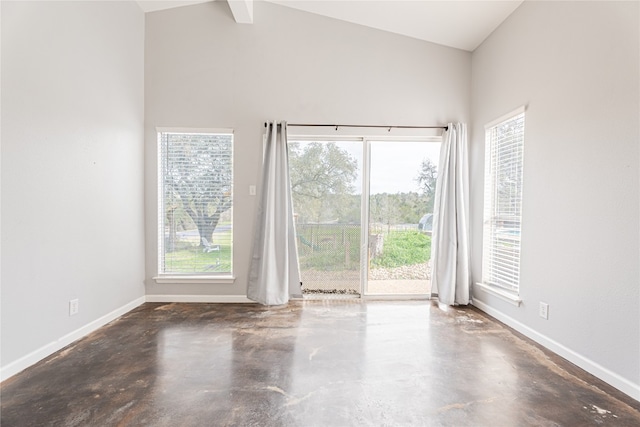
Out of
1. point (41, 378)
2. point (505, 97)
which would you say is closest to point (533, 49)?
point (505, 97)

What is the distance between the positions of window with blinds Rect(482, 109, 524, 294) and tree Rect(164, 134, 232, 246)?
2970 mm

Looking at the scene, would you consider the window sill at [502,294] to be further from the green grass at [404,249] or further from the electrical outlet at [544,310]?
the green grass at [404,249]

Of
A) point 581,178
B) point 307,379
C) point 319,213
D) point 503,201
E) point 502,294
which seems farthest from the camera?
point 319,213

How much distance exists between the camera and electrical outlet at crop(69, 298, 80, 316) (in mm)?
2586

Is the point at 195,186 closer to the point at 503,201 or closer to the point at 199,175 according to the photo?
the point at 199,175

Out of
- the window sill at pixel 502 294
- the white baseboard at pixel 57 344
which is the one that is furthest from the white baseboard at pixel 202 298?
the window sill at pixel 502 294

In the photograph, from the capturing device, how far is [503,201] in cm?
321

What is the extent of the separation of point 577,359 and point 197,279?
3649 mm

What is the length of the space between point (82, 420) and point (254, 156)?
2.73m

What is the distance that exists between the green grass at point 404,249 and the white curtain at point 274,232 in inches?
43.7

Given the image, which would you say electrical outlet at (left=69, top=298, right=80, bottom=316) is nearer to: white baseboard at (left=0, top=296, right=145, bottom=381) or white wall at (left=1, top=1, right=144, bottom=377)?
white wall at (left=1, top=1, right=144, bottom=377)

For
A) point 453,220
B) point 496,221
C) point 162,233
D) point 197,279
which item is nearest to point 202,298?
point 197,279

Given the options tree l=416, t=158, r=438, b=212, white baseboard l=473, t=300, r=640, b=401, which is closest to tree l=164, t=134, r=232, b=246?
tree l=416, t=158, r=438, b=212

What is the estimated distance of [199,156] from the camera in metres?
3.68
